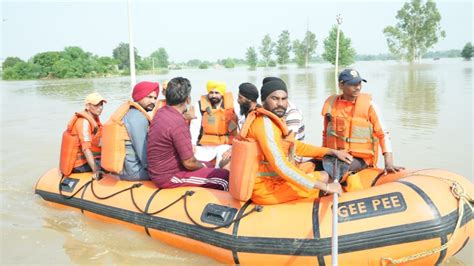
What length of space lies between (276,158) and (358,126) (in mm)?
1234

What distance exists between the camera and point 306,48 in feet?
226

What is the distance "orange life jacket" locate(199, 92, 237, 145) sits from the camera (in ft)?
15.8

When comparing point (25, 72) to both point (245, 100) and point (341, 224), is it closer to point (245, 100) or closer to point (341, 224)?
point (245, 100)

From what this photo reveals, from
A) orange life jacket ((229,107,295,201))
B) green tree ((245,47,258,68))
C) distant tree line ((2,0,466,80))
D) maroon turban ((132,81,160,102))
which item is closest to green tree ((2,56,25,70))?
distant tree line ((2,0,466,80))

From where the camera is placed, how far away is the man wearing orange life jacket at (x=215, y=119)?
4820 mm

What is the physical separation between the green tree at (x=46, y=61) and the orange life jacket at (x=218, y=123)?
47.4m

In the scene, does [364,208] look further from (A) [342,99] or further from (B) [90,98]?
(B) [90,98]

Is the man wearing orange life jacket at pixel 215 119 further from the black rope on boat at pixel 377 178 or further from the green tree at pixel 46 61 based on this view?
the green tree at pixel 46 61

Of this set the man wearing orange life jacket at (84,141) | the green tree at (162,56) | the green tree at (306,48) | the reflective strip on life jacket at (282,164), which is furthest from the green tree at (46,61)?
the green tree at (162,56)

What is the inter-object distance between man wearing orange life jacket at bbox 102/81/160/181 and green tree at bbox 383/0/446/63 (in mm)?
53217

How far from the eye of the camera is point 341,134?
3.84 metres

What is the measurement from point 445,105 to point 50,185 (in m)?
10.2

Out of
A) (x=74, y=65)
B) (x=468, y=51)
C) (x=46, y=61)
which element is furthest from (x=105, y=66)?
(x=468, y=51)

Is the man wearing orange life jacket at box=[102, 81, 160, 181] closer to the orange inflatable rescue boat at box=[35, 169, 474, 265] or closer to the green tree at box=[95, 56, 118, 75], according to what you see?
the orange inflatable rescue boat at box=[35, 169, 474, 265]
